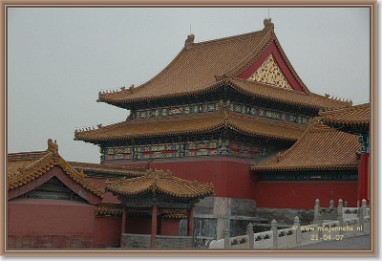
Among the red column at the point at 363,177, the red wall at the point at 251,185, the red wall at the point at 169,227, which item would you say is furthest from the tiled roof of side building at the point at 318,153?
the red wall at the point at 169,227

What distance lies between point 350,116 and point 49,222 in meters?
12.8

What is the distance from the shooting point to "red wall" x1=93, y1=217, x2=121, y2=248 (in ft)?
87.1

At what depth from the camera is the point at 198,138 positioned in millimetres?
35875

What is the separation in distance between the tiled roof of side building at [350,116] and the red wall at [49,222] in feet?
34.1

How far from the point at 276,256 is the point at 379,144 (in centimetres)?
403

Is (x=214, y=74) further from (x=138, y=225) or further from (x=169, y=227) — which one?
(x=138, y=225)

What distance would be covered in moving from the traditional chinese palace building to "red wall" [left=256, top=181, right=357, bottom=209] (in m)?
0.05

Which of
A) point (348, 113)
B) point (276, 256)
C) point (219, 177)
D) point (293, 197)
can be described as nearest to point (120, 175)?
point (219, 177)

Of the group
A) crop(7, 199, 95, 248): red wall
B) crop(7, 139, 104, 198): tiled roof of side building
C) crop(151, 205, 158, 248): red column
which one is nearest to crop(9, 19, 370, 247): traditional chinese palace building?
crop(151, 205, 158, 248): red column

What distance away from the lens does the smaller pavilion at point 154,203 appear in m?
27.2

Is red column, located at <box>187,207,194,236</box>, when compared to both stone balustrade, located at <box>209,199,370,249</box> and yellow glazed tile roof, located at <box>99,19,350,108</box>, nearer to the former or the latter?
stone balustrade, located at <box>209,199,370,249</box>

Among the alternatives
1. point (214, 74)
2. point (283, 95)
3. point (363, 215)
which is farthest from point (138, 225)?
point (283, 95)

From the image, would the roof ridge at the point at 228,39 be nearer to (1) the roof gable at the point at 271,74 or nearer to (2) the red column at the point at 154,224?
(1) the roof gable at the point at 271,74

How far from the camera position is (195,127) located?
35.5 meters
